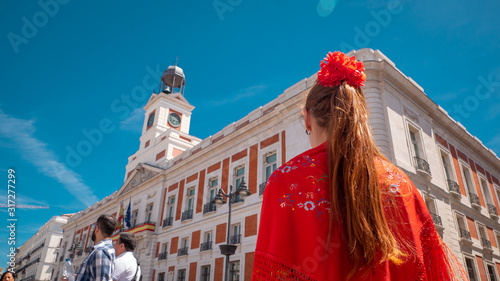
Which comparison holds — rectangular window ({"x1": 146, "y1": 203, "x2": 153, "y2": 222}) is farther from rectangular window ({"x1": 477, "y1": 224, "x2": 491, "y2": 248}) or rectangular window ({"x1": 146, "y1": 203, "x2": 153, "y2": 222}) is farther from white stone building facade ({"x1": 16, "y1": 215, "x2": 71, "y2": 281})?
white stone building facade ({"x1": 16, "y1": 215, "x2": 71, "y2": 281})

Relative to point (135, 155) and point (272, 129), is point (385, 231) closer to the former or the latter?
point (272, 129)

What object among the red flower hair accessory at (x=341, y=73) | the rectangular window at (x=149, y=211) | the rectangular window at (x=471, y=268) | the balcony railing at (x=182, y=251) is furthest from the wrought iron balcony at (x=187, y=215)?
the red flower hair accessory at (x=341, y=73)

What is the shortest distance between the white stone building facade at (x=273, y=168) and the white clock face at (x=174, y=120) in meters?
5.46

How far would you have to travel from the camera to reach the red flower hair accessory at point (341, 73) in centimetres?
178

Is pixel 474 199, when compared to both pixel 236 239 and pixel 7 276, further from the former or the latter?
pixel 7 276

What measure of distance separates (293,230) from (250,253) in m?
15.7

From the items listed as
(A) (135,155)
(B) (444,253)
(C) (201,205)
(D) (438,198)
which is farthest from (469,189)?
(A) (135,155)

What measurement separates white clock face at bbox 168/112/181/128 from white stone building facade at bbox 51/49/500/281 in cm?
546

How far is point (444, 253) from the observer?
5.42 ft

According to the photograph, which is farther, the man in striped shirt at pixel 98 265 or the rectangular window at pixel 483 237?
the rectangular window at pixel 483 237

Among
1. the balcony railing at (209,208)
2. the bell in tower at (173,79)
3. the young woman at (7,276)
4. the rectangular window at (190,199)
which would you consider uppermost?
the bell in tower at (173,79)

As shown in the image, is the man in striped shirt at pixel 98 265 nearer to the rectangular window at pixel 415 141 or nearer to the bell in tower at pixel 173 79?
the rectangular window at pixel 415 141

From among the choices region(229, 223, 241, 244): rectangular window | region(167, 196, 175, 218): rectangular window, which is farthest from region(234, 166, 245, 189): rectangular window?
region(167, 196, 175, 218): rectangular window

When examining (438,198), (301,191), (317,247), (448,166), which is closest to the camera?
(317,247)
